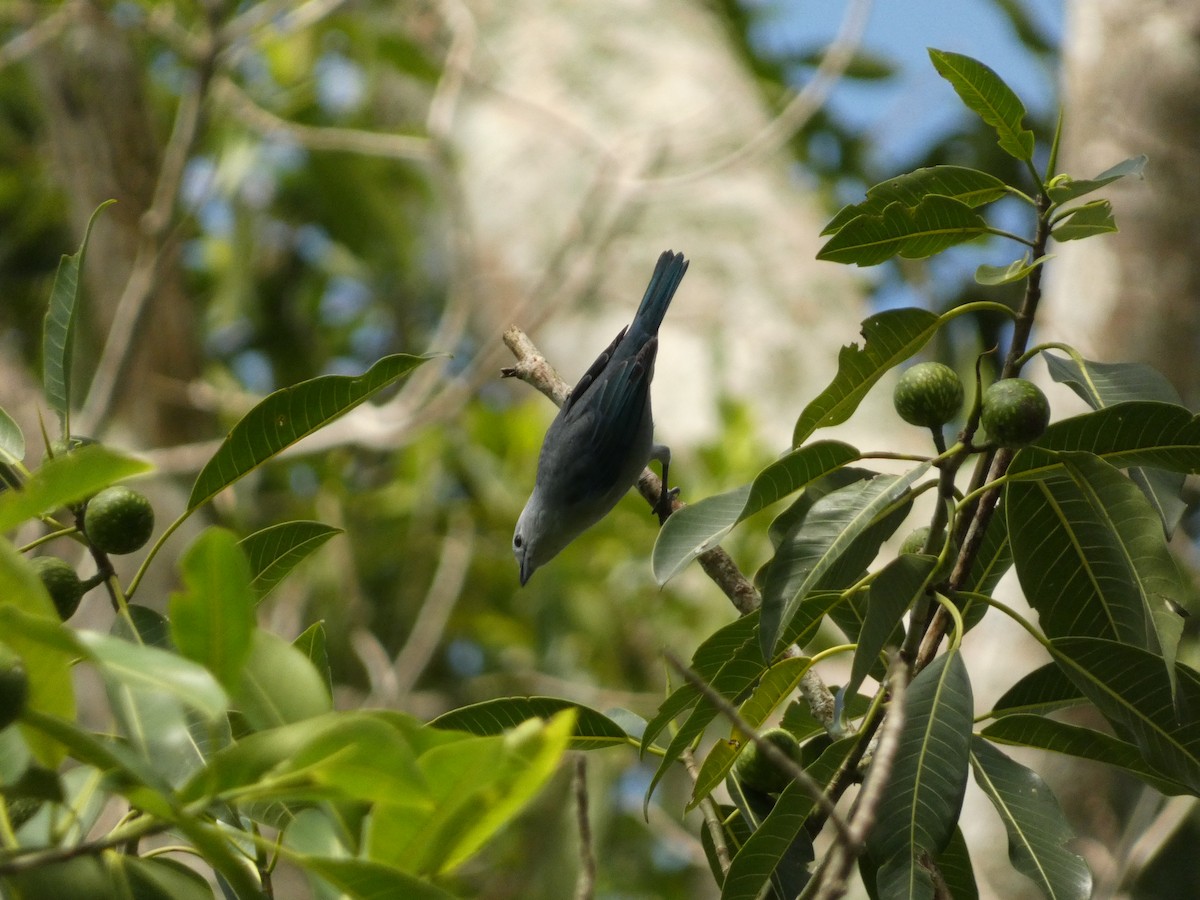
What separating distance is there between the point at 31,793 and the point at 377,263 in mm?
7135

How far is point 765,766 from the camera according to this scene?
6.15 ft

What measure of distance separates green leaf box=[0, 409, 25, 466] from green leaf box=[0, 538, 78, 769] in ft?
2.25

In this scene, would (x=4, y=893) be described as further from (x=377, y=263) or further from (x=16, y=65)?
(x=16, y=65)

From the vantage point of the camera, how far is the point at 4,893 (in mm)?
1273

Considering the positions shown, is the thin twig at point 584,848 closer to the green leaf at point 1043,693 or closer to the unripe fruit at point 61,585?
the unripe fruit at point 61,585

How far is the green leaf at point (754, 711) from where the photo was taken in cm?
186

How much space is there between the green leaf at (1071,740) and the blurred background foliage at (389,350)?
2.92 m

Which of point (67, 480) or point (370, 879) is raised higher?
point (67, 480)

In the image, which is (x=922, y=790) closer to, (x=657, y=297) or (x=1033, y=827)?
(x=1033, y=827)

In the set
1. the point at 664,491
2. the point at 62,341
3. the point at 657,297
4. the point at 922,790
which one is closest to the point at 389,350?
the point at 657,297

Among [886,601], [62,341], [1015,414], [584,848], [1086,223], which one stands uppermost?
[1086,223]

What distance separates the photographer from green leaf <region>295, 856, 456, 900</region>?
1130mm

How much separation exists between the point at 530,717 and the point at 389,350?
6.55m

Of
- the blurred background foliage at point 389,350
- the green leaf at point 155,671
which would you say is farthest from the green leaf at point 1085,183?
the blurred background foliage at point 389,350
